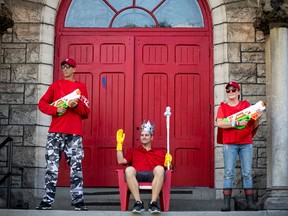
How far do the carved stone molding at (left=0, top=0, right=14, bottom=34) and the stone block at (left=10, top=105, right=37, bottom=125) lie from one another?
3.74ft

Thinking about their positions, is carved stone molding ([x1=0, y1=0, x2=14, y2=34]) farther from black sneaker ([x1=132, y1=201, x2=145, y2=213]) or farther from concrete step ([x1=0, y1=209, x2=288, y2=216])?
black sneaker ([x1=132, y1=201, x2=145, y2=213])

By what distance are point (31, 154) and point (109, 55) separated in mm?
1904

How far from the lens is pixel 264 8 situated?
26.9 ft

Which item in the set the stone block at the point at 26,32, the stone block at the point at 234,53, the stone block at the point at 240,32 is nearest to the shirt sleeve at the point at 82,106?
the stone block at the point at 26,32

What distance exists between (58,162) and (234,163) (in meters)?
2.07

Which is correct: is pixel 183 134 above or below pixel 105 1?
below

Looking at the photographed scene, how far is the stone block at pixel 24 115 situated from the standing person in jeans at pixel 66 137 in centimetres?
147

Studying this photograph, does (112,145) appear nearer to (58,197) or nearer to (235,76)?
(58,197)

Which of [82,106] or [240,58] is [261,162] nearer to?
[240,58]

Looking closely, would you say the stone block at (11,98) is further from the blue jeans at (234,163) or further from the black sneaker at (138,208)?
the blue jeans at (234,163)

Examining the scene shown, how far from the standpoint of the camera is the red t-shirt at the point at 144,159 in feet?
24.5

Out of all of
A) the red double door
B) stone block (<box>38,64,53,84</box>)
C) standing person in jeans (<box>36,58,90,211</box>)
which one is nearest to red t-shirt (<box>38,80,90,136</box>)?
standing person in jeans (<box>36,58,90,211</box>)

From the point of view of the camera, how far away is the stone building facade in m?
8.84

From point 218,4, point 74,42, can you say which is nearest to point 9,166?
point 74,42
